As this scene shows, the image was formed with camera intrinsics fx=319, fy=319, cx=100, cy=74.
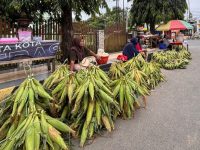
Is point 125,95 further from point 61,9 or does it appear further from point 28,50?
point 61,9

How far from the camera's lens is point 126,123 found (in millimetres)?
6172

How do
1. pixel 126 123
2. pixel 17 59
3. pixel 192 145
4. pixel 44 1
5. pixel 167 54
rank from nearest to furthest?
pixel 192 145
pixel 126 123
pixel 17 59
pixel 44 1
pixel 167 54

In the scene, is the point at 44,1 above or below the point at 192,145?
above

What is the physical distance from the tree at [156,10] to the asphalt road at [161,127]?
755 inches

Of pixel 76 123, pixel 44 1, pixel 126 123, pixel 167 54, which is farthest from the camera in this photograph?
pixel 167 54

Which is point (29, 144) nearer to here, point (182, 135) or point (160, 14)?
point (182, 135)

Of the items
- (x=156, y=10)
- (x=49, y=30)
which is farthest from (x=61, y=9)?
(x=156, y=10)

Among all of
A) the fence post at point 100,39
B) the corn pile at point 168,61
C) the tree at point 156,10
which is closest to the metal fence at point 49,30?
the fence post at point 100,39

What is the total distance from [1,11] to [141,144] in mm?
8939

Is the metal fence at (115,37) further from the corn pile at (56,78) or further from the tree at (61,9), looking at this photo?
the corn pile at (56,78)

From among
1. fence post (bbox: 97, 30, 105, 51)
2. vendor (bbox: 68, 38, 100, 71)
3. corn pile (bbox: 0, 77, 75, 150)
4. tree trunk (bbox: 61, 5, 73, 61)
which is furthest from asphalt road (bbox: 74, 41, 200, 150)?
fence post (bbox: 97, 30, 105, 51)

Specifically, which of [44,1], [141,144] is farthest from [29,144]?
[44,1]

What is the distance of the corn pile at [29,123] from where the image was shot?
4250 millimetres

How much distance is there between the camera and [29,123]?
4.42 meters
